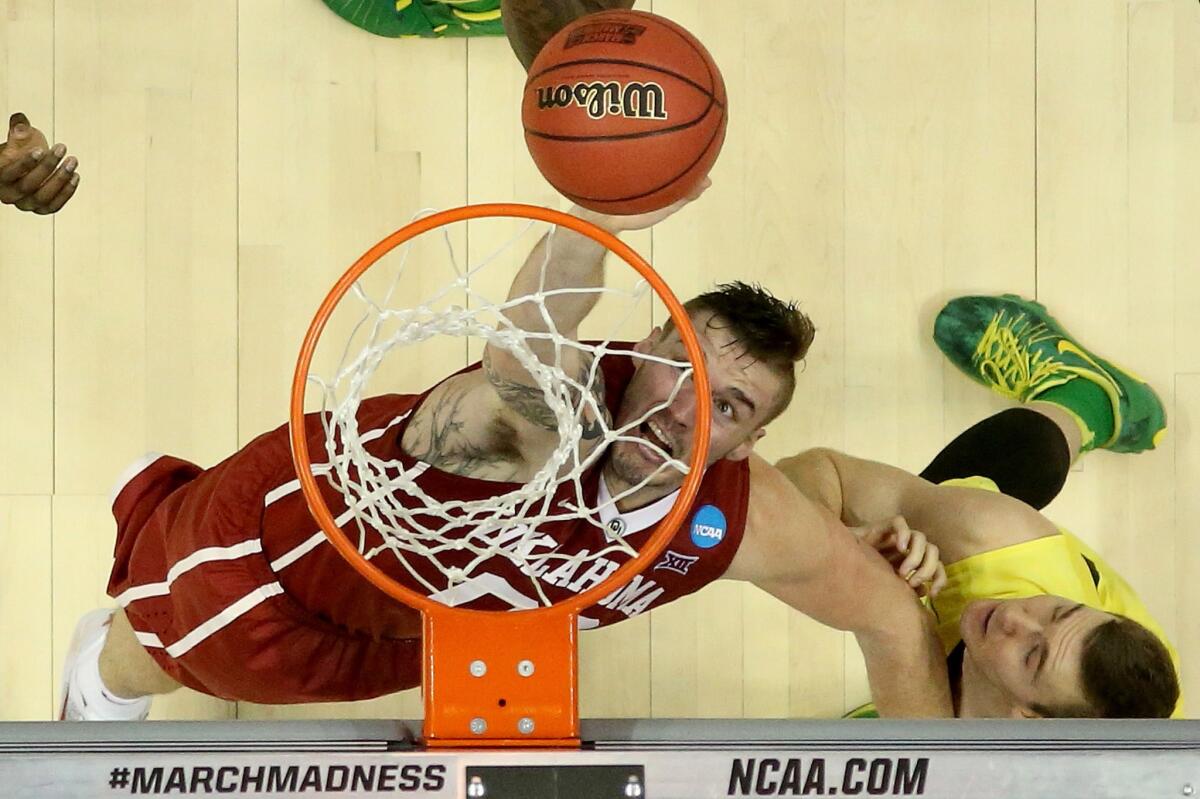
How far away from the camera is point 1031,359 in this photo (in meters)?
2.23

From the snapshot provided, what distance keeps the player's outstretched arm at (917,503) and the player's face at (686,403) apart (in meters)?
0.44

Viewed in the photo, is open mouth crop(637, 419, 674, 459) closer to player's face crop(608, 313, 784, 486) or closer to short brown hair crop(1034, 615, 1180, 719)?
player's face crop(608, 313, 784, 486)

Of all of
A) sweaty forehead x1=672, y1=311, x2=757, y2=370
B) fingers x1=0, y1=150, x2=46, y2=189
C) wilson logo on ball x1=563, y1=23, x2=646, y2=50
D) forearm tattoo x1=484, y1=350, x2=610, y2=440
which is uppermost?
wilson logo on ball x1=563, y1=23, x2=646, y2=50

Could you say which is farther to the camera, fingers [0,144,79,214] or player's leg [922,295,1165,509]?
player's leg [922,295,1165,509]

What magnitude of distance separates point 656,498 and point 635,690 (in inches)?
29.5

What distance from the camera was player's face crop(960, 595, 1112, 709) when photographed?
1.72m

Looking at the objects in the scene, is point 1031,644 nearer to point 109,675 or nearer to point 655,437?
point 655,437

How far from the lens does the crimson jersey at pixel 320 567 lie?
1635mm

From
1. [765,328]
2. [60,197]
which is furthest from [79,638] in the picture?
[765,328]

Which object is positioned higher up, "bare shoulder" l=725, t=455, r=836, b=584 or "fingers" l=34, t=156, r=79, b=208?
"fingers" l=34, t=156, r=79, b=208

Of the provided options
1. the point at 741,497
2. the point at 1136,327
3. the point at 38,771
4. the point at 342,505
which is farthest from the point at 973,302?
the point at 38,771

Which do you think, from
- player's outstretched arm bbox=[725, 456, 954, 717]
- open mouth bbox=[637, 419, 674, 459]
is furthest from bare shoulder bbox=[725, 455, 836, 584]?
open mouth bbox=[637, 419, 674, 459]

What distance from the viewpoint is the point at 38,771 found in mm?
1043

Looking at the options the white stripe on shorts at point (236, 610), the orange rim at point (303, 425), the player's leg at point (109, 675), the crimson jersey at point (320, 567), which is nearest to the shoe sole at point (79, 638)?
the player's leg at point (109, 675)
